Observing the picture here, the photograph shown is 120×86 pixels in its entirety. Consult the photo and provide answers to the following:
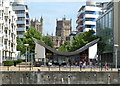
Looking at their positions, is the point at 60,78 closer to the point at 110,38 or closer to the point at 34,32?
the point at 110,38

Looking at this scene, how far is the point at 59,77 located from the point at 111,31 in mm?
27133

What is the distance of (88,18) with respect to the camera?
372 feet

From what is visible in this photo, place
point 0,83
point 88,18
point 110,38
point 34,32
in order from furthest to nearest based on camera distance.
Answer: point 88,18
point 34,32
point 110,38
point 0,83

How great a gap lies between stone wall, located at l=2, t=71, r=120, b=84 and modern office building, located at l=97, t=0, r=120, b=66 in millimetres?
14439

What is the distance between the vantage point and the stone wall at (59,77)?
41.6 meters

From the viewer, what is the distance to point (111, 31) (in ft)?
215

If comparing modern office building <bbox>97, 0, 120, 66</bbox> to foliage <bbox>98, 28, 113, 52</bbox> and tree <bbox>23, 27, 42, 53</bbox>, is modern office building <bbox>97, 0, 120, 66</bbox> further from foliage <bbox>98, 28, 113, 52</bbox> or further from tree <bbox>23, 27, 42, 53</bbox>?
tree <bbox>23, 27, 42, 53</bbox>

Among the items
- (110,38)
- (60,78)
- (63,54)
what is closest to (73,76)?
(60,78)

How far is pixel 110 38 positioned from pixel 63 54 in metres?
14.0

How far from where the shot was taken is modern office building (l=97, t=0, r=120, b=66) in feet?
206

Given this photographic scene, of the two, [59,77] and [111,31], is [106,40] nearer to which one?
[111,31]

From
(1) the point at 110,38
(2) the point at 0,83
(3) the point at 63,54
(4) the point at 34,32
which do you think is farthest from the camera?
(4) the point at 34,32

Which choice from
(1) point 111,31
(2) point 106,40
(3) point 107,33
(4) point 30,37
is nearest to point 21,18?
(4) point 30,37

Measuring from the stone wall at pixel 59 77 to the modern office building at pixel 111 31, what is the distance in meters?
14.4
